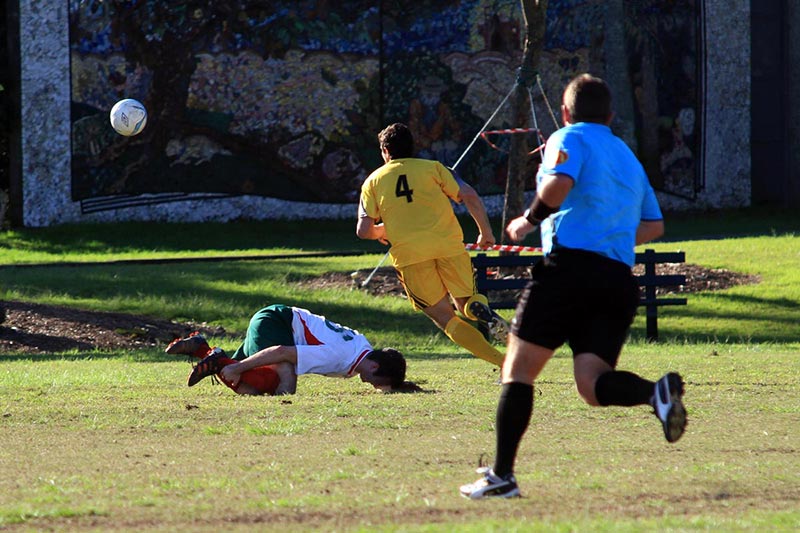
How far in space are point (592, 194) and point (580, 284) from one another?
41 centimetres

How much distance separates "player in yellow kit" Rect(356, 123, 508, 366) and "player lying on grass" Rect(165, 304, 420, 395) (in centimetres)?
63

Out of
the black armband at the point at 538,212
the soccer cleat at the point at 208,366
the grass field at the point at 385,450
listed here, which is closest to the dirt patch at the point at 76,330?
the grass field at the point at 385,450

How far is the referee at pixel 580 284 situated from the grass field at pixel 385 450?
1.42 ft

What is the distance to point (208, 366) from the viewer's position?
9562 mm

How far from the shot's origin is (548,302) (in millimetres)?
5660

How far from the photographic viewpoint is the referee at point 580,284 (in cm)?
563

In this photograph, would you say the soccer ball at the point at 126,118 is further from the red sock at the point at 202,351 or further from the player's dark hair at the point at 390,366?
the player's dark hair at the point at 390,366

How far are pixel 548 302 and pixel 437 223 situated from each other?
14.3 ft

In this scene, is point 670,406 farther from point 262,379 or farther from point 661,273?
point 661,273

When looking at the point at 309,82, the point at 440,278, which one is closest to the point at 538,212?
the point at 440,278

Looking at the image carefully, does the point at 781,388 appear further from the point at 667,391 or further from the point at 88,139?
the point at 88,139

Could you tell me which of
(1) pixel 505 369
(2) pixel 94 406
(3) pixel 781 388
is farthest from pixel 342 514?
(3) pixel 781 388

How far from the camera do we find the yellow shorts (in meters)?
10.0

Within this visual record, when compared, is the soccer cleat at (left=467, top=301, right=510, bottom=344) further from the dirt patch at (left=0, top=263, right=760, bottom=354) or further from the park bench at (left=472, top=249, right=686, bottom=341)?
the dirt patch at (left=0, top=263, right=760, bottom=354)
